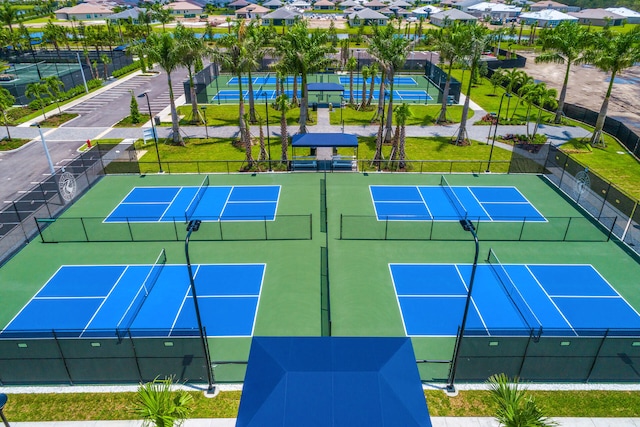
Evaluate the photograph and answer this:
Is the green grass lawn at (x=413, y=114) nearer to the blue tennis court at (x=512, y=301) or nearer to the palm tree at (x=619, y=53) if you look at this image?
the palm tree at (x=619, y=53)

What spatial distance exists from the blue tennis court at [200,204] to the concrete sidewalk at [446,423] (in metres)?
13.2

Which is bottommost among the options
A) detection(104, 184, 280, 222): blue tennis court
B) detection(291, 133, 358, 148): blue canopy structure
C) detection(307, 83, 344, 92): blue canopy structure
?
detection(104, 184, 280, 222): blue tennis court

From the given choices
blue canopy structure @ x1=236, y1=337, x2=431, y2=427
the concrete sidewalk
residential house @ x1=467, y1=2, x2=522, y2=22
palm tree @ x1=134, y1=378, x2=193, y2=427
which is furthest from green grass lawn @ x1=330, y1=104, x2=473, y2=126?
residential house @ x1=467, y1=2, x2=522, y2=22

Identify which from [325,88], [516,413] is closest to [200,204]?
[516,413]

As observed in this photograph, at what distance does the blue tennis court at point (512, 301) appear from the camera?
1831cm

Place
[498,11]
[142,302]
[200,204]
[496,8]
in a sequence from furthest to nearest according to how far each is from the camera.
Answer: [496,8]
[498,11]
[200,204]
[142,302]

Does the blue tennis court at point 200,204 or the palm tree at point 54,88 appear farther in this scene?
the palm tree at point 54,88

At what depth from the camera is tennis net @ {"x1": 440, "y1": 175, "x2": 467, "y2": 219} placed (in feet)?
89.9

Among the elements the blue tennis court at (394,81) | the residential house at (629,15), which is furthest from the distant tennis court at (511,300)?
the residential house at (629,15)

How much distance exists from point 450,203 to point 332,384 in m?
19.4

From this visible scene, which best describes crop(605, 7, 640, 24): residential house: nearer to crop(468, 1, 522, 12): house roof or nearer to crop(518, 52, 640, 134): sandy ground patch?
crop(468, 1, 522, 12): house roof

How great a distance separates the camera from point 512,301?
1992 cm

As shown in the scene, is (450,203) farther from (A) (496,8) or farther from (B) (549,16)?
(A) (496,8)

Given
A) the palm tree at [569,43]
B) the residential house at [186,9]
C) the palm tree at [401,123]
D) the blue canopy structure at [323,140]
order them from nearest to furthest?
the palm tree at [401,123] → the blue canopy structure at [323,140] → the palm tree at [569,43] → the residential house at [186,9]
